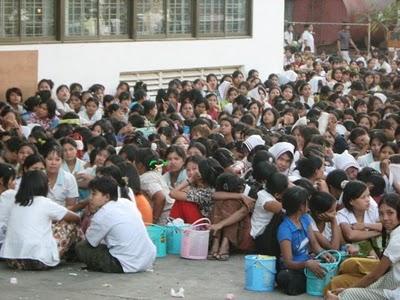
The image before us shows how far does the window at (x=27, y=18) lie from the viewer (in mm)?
19484

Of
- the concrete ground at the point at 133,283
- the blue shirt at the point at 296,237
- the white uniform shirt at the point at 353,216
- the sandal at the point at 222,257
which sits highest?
the white uniform shirt at the point at 353,216

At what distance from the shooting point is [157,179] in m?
12.6

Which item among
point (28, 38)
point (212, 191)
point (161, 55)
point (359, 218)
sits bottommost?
point (359, 218)

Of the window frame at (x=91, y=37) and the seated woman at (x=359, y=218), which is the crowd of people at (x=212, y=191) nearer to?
the seated woman at (x=359, y=218)

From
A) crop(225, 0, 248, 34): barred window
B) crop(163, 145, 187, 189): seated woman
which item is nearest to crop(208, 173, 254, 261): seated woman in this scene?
crop(163, 145, 187, 189): seated woman

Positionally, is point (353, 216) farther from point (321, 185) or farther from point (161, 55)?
point (161, 55)

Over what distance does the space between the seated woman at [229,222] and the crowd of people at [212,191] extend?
0.01 meters

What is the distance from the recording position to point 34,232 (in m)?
11.0

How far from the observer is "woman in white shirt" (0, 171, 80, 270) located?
11.0 meters

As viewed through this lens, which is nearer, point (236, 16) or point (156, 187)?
point (156, 187)

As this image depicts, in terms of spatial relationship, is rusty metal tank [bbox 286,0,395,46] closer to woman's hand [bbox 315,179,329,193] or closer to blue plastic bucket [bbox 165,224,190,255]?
woman's hand [bbox 315,179,329,193]

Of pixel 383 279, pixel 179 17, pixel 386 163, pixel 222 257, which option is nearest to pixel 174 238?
pixel 222 257

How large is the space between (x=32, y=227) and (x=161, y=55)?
39.3 feet

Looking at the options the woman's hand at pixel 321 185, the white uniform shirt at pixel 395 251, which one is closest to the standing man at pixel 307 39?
the woman's hand at pixel 321 185
